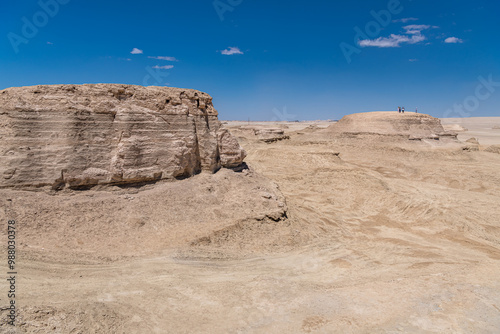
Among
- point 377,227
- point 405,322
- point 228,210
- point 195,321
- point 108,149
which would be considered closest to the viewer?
point 195,321

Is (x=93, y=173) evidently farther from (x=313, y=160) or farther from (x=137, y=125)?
(x=313, y=160)

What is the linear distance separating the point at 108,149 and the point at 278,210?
3.97 meters

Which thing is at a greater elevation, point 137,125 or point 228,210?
point 137,125

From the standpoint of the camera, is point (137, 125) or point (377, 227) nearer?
point (137, 125)

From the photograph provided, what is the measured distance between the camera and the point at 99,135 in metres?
6.47

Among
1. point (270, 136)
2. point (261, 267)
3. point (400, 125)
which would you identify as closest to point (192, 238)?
point (261, 267)

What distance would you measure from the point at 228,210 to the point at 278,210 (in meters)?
1.19

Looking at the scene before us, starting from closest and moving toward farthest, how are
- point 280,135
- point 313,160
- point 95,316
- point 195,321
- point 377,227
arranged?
1. point 95,316
2. point 195,321
3. point 377,227
4. point 313,160
5. point 280,135

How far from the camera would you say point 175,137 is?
7.56 m

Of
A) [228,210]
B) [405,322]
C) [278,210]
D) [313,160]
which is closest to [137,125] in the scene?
[228,210]

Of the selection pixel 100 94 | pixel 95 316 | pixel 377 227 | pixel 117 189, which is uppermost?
pixel 100 94

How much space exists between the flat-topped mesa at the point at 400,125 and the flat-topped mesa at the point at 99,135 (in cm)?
1709

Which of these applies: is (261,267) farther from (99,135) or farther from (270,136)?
(270,136)

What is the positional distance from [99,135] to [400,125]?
20660 millimetres
